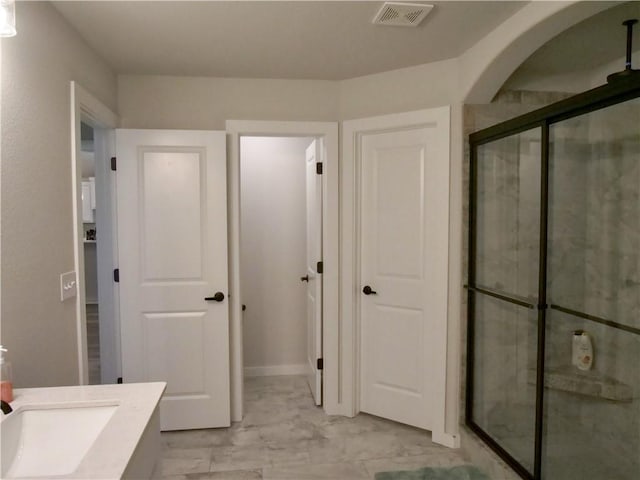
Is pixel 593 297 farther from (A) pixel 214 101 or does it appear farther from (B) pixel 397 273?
(A) pixel 214 101

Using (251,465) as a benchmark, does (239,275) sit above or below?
above

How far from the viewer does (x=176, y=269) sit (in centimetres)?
273

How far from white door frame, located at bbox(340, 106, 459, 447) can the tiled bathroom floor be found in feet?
0.55

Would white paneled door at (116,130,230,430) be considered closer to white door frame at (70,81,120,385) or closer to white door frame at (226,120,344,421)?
white door frame at (226,120,344,421)

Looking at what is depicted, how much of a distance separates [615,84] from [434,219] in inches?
46.9

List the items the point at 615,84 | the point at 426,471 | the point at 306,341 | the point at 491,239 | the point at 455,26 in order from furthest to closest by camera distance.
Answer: the point at 306,341, the point at 491,239, the point at 426,471, the point at 455,26, the point at 615,84

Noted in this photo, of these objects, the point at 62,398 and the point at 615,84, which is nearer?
the point at 62,398

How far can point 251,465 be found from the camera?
7.82ft

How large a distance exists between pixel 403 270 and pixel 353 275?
1.18 feet

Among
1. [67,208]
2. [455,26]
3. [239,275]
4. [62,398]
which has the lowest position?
[62,398]

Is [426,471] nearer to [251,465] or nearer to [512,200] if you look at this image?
[251,465]

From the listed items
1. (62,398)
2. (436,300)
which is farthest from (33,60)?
(436,300)

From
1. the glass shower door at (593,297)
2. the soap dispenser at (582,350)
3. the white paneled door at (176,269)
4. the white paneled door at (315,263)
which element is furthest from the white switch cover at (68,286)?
the soap dispenser at (582,350)

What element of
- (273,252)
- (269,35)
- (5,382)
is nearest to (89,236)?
(273,252)
